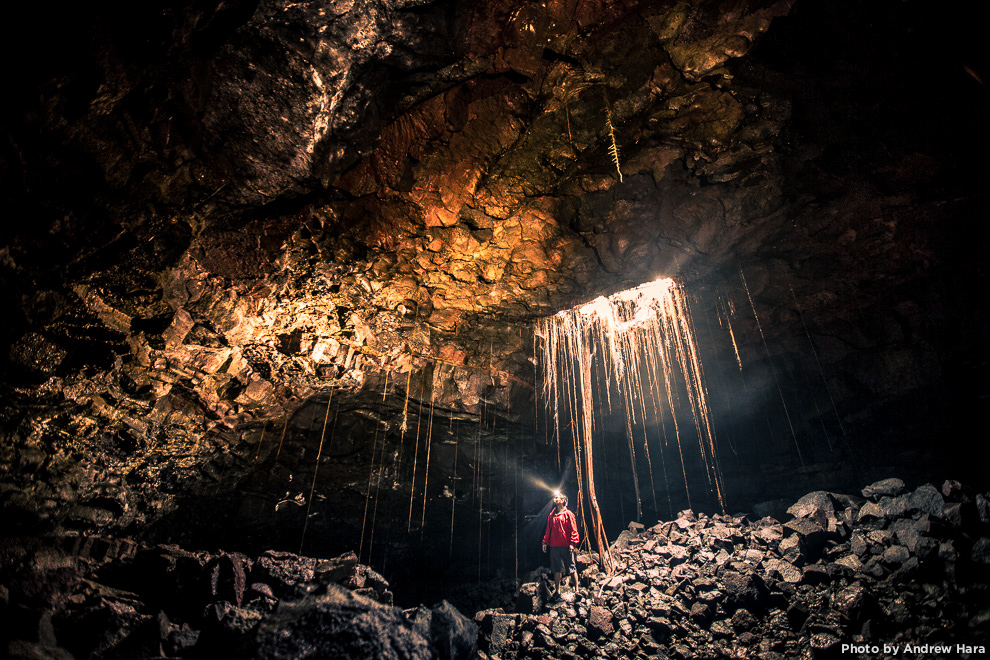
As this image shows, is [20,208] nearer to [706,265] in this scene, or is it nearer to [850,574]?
[706,265]

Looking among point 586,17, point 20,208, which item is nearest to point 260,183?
point 20,208

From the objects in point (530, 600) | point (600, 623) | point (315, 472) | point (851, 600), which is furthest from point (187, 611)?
point (851, 600)

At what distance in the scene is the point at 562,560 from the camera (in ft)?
25.7

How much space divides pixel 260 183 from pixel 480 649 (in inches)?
262

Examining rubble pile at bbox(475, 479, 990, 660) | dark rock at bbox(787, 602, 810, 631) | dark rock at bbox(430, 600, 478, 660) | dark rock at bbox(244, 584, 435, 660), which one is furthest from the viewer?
dark rock at bbox(787, 602, 810, 631)

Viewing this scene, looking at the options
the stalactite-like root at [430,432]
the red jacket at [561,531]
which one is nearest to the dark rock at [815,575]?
the red jacket at [561,531]

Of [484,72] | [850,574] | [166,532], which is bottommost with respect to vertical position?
[850,574]

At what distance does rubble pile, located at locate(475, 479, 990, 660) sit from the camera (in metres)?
3.88

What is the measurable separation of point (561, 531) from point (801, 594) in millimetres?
4194

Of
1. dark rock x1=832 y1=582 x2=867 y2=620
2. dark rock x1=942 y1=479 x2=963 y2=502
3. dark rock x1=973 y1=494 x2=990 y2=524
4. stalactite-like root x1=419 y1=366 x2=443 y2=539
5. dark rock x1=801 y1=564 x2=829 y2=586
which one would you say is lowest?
dark rock x1=832 y1=582 x2=867 y2=620

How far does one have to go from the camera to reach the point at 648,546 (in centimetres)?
869

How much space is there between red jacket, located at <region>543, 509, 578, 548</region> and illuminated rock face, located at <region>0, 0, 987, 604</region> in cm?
280

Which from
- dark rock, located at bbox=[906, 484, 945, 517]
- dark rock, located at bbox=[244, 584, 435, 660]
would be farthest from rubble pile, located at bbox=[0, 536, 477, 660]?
dark rock, located at bbox=[906, 484, 945, 517]

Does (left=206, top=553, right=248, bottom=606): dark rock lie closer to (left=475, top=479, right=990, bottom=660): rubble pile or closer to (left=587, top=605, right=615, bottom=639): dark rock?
(left=475, top=479, right=990, bottom=660): rubble pile
